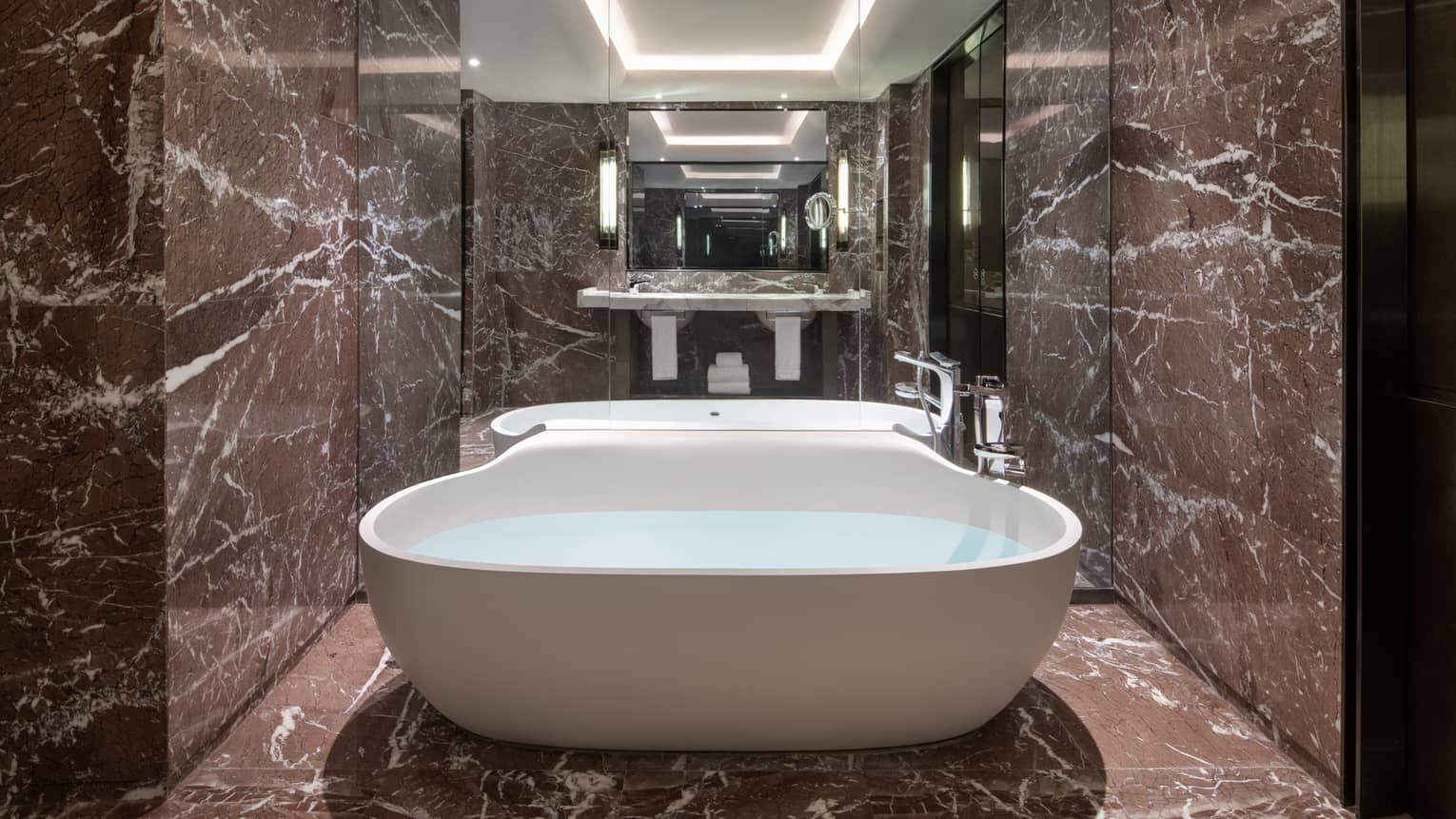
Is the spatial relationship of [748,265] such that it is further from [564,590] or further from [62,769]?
[62,769]

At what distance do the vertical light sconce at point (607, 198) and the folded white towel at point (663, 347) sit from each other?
0.31m

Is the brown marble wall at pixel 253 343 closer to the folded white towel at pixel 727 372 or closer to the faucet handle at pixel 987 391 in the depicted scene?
the folded white towel at pixel 727 372

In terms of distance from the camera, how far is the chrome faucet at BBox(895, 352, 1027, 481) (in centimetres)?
260

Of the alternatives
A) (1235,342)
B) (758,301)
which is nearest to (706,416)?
(758,301)

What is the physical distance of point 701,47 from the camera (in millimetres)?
3283

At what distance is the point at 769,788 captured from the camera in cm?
191

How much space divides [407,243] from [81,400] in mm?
1343

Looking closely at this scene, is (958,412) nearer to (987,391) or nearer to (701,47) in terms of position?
(987,391)

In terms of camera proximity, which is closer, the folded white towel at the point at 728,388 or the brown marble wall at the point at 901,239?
the brown marble wall at the point at 901,239

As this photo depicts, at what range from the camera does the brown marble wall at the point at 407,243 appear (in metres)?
2.96

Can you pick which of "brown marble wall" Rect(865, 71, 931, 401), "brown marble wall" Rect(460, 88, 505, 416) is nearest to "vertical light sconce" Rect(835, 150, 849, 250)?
"brown marble wall" Rect(865, 71, 931, 401)

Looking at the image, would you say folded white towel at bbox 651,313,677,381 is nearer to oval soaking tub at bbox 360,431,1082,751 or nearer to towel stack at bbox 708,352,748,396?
towel stack at bbox 708,352,748,396

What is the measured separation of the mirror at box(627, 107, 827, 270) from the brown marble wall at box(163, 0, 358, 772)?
0.95m

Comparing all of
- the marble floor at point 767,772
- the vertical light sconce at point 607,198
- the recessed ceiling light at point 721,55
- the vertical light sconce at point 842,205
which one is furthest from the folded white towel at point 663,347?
the marble floor at point 767,772
